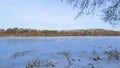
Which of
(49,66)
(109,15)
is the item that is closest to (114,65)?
(49,66)

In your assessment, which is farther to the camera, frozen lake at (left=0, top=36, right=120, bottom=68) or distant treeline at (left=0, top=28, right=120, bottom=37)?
distant treeline at (left=0, top=28, right=120, bottom=37)

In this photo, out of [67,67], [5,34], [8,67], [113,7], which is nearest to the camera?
[113,7]

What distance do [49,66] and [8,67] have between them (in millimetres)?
2140

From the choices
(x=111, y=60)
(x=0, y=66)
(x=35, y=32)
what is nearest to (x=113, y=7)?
(x=111, y=60)

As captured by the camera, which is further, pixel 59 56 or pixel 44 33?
pixel 44 33

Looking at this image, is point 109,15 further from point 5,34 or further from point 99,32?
point 99,32

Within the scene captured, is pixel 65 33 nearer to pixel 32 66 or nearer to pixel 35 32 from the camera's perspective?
pixel 35 32

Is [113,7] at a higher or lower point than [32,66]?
higher

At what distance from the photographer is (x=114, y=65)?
41.6 ft

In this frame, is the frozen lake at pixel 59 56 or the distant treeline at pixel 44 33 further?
the distant treeline at pixel 44 33

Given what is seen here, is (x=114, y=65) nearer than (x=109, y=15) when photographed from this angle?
No

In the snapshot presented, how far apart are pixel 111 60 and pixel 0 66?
5.19m

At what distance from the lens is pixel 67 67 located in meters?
12.4

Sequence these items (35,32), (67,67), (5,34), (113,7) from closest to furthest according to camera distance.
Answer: (113,7)
(67,67)
(5,34)
(35,32)
